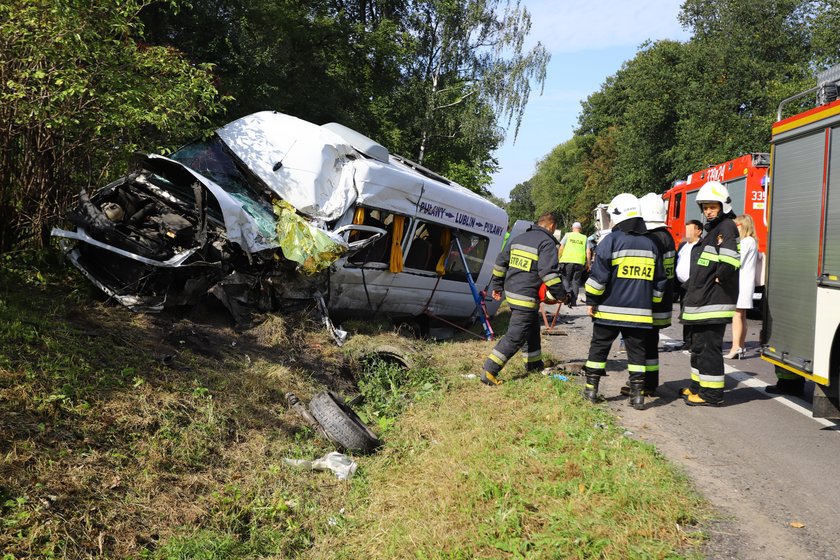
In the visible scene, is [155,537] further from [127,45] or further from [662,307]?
[127,45]

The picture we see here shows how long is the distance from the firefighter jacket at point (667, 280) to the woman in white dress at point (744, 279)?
3071 mm

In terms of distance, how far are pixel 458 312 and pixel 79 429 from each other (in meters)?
6.84

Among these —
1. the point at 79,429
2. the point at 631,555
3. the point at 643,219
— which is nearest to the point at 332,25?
the point at 643,219

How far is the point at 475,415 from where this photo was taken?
18.7ft

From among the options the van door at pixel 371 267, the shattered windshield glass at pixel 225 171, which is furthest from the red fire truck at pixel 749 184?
the shattered windshield glass at pixel 225 171

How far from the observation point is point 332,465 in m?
4.93

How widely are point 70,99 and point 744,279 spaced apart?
807 centimetres

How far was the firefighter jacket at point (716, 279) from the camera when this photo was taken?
249 inches

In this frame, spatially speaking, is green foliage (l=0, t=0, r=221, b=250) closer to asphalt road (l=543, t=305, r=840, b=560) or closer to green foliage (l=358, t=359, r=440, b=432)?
green foliage (l=358, t=359, r=440, b=432)

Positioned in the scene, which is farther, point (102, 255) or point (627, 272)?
point (102, 255)

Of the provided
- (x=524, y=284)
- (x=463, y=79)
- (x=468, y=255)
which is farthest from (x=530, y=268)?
(x=463, y=79)

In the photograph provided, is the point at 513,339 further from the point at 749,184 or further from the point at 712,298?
the point at 749,184

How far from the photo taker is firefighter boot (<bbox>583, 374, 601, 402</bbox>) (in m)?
6.19

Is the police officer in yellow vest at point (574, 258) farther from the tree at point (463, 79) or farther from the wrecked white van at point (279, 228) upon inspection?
the tree at point (463, 79)
